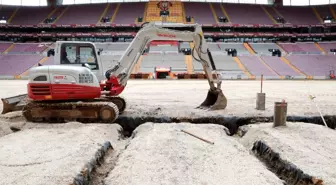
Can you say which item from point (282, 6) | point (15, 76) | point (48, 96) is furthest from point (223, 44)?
point (48, 96)

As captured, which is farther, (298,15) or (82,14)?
(298,15)

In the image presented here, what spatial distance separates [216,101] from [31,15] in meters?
54.8

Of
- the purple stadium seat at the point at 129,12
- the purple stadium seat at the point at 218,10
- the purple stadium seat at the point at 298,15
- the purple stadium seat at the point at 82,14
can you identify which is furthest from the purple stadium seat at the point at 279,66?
the purple stadium seat at the point at 82,14

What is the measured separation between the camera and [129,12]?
181ft

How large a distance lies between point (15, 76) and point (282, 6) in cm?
4880

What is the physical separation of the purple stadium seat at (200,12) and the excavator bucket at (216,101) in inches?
1758

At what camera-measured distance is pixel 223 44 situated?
4934cm

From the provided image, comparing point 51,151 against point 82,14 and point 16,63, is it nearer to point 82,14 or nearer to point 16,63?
point 16,63

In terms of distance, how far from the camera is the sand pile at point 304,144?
4.28 m

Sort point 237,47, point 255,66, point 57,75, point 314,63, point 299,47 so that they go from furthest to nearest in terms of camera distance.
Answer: point 299,47, point 237,47, point 314,63, point 255,66, point 57,75

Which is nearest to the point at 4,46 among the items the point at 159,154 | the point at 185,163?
the point at 159,154

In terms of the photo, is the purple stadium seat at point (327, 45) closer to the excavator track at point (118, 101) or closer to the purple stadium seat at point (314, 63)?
the purple stadium seat at point (314, 63)

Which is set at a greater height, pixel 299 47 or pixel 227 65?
pixel 299 47

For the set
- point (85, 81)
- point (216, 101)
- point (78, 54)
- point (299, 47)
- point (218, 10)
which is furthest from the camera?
point (218, 10)
